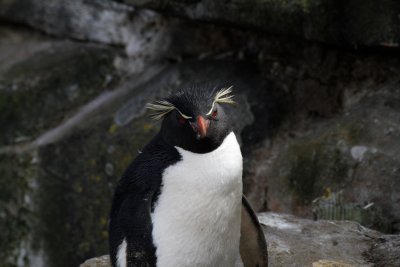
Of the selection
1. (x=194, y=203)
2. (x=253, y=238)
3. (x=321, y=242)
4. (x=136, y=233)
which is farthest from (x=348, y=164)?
(x=136, y=233)

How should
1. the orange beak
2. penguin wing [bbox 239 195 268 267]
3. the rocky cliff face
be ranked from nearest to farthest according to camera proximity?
the orange beak < penguin wing [bbox 239 195 268 267] < the rocky cliff face

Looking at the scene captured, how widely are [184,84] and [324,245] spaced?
163 centimetres

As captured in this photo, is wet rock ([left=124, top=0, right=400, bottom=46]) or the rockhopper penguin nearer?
the rockhopper penguin

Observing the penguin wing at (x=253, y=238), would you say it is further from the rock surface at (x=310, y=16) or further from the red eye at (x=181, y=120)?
the rock surface at (x=310, y=16)

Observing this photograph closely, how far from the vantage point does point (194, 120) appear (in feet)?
7.95

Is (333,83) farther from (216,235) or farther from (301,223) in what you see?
(216,235)

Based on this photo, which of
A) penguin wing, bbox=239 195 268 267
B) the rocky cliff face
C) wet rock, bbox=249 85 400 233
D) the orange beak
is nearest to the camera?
the orange beak

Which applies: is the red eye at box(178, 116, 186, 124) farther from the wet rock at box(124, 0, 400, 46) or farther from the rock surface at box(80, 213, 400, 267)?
the wet rock at box(124, 0, 400, 46)

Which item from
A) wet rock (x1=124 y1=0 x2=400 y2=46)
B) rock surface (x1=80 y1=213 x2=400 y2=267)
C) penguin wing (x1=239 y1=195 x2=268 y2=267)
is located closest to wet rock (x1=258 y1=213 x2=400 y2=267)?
rock surface (x1=80 y1=213 x2=400 y2=267)

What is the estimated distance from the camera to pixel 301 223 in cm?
322

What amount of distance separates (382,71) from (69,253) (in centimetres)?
209

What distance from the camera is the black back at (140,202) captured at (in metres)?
2.48

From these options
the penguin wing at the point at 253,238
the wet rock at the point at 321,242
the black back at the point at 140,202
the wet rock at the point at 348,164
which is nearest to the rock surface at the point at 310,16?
the wet rock at the point at 348,164

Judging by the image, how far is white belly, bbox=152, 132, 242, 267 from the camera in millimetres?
2463
